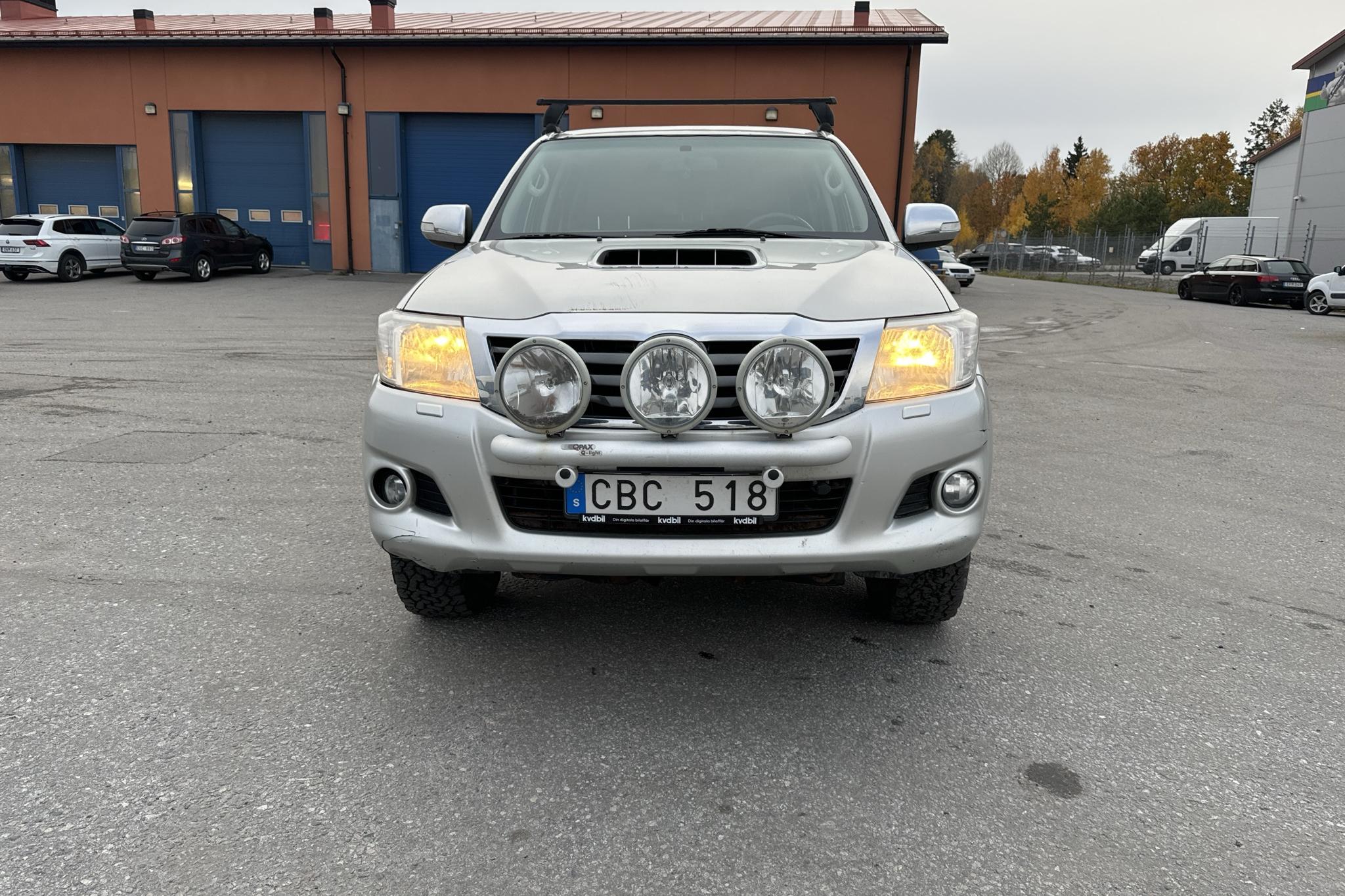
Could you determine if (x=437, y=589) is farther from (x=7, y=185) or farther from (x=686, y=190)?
(x=7, y=185)

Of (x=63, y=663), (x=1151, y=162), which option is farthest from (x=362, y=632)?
(x=1151, y=162)

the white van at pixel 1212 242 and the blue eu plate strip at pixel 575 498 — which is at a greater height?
the white van at pixel 1212 242

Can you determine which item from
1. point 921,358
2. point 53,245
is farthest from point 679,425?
point 53,245

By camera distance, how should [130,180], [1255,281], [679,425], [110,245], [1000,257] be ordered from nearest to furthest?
[679,425] → [110,245] → [1255,281] → [130,180] → [1000,257]

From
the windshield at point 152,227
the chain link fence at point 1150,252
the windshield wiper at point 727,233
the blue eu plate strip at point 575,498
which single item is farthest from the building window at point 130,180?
the chain link fence at point 1150,252

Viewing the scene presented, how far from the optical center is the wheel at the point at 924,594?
3.07 meters

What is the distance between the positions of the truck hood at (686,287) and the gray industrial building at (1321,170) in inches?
1492

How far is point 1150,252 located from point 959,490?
47.8 m

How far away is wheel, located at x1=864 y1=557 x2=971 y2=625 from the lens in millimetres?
3068

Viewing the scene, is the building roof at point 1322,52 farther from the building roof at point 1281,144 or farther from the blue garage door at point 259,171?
the blue garage door at point 259,171

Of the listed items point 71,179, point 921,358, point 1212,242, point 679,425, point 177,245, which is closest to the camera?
point 679,425

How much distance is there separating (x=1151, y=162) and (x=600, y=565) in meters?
78.6

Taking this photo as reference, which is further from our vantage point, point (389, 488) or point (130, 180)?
point (130, 180)

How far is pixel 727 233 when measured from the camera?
12.0 ft
